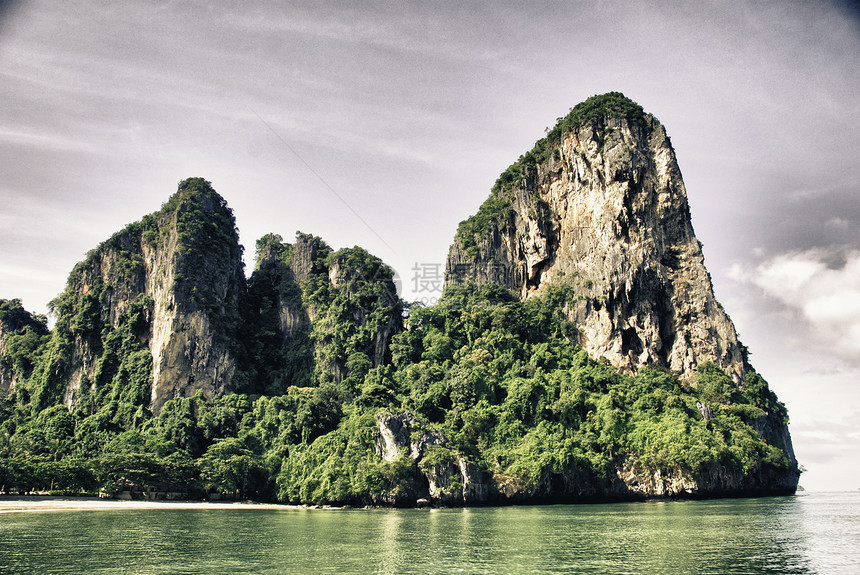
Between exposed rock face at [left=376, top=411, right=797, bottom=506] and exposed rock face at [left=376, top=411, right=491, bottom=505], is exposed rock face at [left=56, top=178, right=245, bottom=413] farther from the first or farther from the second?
exposed rock face at [left=376, top=411, right=797, bottom=506]

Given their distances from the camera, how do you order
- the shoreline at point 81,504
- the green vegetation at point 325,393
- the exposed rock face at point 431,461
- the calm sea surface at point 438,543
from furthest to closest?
the green vegetation at point 325,393 → the exposed rock face at point 431,461 → the shoreline at point 81,504 → the calm sea surface at point 438,543

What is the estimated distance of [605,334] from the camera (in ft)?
199

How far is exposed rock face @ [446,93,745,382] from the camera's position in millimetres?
60250

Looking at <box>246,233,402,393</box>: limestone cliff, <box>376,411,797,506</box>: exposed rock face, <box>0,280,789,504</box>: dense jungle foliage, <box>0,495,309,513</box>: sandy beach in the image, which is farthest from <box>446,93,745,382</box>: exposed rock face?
<box>0,495,309,513</box>: sandy beach

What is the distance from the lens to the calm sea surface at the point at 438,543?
57.5 feet

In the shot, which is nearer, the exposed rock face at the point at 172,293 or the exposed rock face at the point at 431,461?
the exposed rock face at the point at 431,461

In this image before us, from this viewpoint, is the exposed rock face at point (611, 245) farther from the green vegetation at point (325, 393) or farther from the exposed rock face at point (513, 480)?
the exposed rock face at point (513, 480)

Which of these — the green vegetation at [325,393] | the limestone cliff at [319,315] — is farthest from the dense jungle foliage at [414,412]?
the limestone cliff at [319,315]

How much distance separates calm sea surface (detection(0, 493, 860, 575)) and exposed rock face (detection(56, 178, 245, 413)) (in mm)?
27021

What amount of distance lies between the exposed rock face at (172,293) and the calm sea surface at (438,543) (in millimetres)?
27021

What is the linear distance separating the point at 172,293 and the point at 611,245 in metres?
41.1

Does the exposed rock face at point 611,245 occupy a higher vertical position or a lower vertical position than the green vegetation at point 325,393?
higher

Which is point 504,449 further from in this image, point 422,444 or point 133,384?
point 133,384

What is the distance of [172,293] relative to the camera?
201 ft
